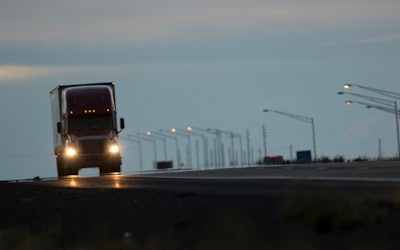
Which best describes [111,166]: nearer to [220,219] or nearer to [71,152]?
[71,152]

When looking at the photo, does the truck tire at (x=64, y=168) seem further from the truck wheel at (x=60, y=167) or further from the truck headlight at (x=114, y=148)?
the truck headlight at (x=114, y=148)

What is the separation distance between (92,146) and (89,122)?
1.37 m

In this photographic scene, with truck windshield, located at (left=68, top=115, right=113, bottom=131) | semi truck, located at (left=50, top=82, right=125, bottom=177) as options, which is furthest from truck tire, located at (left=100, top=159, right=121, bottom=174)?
truck windshield, located at (left=68, top=115, right=113, bottom=131)

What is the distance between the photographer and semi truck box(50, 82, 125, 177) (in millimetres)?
46844

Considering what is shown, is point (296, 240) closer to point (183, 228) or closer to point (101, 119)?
point (183, 228)

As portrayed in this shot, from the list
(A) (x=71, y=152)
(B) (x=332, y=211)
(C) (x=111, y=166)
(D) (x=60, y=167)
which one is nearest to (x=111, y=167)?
(C) (x=111, y=166)

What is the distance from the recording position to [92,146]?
160 ft

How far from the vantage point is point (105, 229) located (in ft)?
56.0

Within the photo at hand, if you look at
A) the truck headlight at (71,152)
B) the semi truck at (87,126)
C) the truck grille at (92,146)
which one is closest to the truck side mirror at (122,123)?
the semi truck at (87,126)

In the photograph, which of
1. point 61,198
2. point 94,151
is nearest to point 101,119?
point 94,151

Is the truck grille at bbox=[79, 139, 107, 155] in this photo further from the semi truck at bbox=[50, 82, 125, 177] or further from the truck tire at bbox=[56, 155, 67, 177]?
the truck tire at bbox=[56, 155, 67, 177]

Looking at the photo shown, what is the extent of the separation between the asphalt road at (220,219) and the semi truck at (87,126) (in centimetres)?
2278

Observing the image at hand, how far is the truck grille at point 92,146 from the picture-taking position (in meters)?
48.5

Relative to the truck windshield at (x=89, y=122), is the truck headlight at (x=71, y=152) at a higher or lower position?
lower
